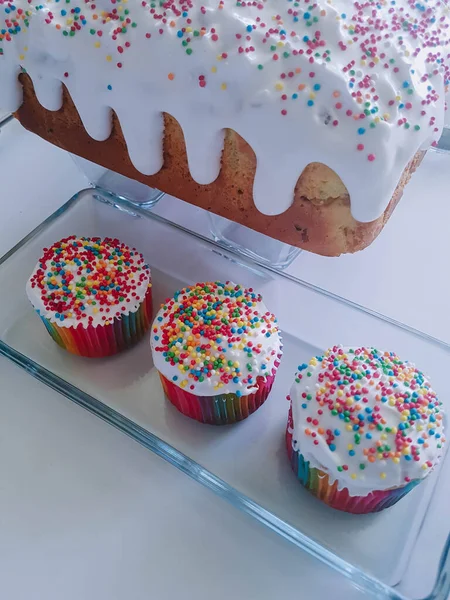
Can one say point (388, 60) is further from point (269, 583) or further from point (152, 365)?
point (269, 583)

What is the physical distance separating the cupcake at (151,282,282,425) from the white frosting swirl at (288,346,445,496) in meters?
0.08

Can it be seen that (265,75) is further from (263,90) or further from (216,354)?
(216,354)

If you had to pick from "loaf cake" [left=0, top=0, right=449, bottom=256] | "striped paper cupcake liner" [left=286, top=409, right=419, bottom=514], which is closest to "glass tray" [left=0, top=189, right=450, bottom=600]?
"striped paper cupcake liner" [left=286, top=409, right=419, bottom=514]

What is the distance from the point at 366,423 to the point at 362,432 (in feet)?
0.05

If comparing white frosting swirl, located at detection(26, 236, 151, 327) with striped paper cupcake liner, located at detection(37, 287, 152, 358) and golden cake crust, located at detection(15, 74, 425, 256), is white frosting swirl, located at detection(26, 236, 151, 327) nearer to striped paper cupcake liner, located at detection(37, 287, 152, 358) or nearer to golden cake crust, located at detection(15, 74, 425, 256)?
striped paper cupcake liner, located at detection(37, 287, 152, 358)

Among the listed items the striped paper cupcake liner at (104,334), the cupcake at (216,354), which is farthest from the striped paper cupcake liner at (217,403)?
the striped paper cupcake liner at (104,334)

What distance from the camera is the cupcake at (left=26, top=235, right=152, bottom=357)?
3.32ft

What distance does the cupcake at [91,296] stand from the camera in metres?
1.01

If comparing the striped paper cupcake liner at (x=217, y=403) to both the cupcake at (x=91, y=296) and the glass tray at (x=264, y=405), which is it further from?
the cupcake at (x=91, y=296)

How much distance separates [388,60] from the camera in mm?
899

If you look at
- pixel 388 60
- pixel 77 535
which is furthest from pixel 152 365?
pixel 388 60

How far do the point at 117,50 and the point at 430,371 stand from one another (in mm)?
769

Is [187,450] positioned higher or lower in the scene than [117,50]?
lower

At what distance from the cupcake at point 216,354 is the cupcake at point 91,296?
2.9 inches
